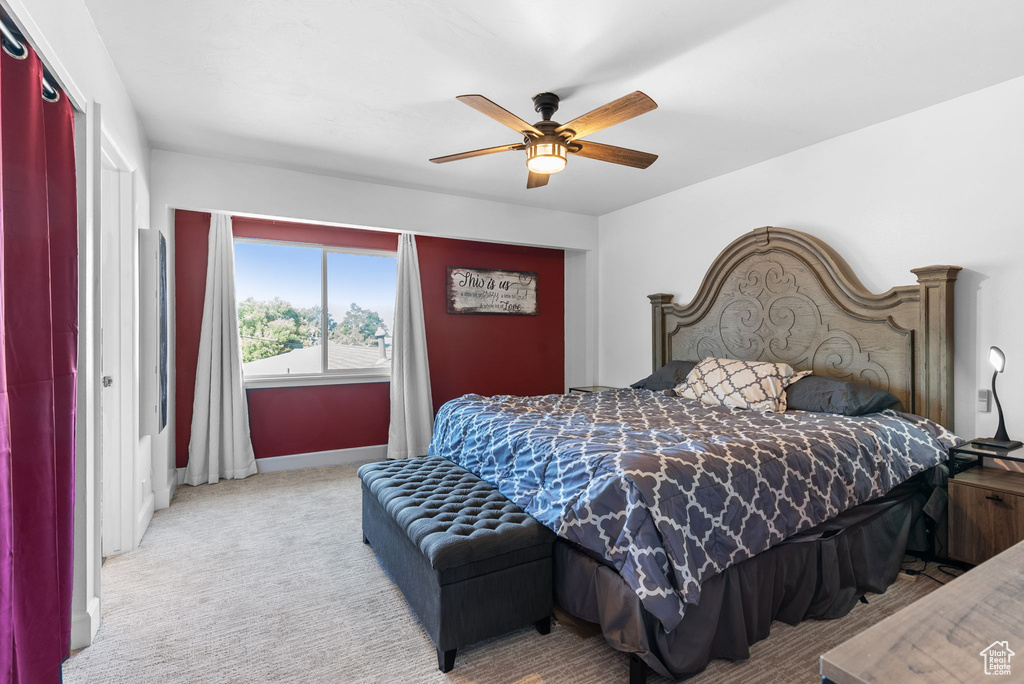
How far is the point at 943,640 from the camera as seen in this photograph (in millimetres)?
765

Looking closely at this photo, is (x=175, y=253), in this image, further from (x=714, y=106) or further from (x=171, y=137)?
(x=714, y=106)

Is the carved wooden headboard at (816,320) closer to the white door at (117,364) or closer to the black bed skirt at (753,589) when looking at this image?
the black bed skirt at (753,589)

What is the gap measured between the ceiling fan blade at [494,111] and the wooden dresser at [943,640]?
211cm

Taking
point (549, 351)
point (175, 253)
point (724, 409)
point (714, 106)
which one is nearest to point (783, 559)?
point (724, 409)

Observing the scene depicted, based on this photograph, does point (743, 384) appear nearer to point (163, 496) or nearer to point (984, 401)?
point (984, 401)

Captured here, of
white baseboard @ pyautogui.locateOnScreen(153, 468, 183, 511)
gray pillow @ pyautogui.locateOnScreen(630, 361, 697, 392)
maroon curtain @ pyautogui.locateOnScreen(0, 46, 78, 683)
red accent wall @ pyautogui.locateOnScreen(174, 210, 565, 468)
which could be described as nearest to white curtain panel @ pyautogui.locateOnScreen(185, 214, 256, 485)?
red accent wall @ pyautogui.locateOnScreen(174, 210, 565, 468)

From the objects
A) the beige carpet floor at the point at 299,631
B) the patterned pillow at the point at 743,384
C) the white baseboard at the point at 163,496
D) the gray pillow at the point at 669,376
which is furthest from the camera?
the gray pillow at the point at 669,376

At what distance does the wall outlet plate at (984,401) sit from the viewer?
277 cm

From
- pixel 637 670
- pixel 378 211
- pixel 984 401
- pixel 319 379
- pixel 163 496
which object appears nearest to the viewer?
pixel 637 670

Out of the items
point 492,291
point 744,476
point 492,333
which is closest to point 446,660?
point 744,476

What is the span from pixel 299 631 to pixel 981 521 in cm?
319

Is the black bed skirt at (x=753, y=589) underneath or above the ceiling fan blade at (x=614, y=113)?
underneath

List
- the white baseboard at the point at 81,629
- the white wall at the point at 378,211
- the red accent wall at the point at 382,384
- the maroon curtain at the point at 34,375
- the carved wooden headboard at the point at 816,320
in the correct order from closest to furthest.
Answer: the maroon curtain at the point at 34,375
the white baseboard at the point at 81,629
the carved wooden headboard at the point at 816,320
the white wall at the point at 378,211
the red accent wall at the point at 382,384

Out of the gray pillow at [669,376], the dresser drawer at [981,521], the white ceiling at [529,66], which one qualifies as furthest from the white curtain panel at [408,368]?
the dresser drawer at [981,521]
